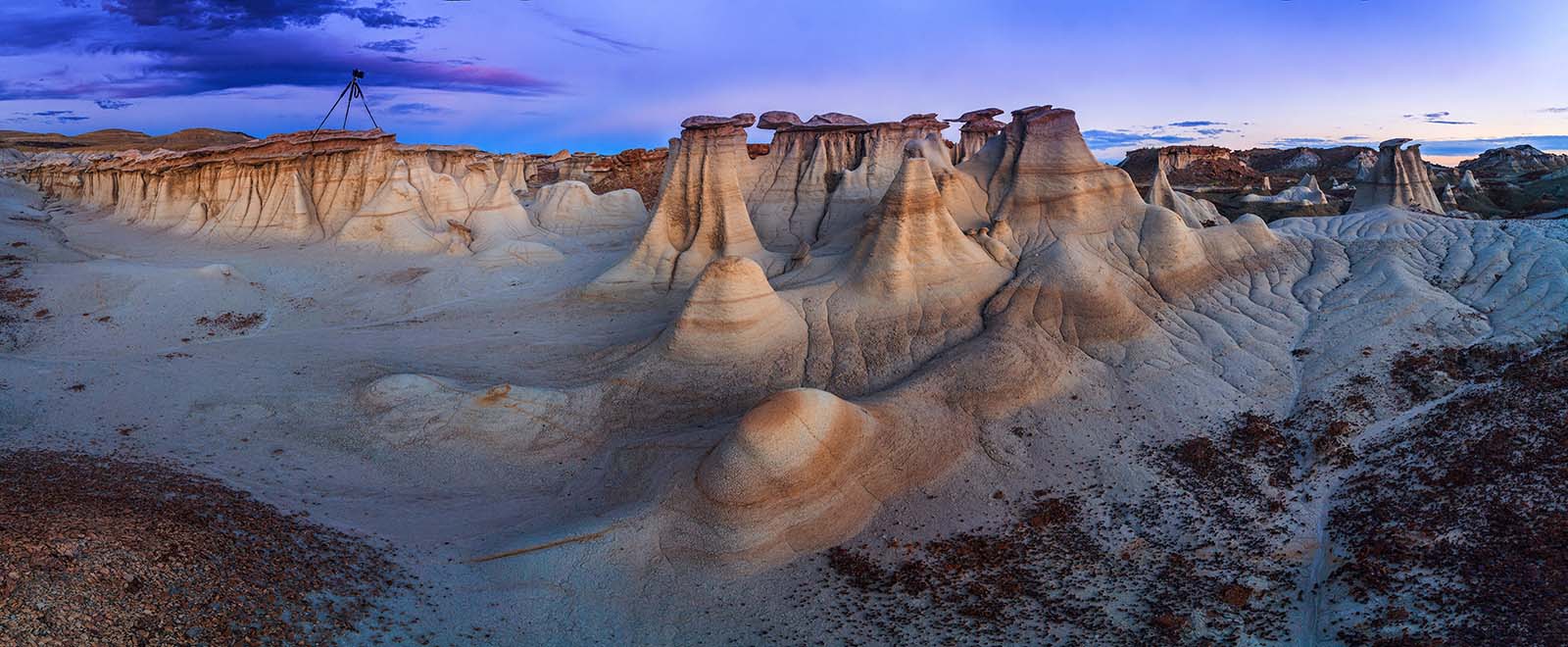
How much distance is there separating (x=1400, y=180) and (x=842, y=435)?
1062 inches

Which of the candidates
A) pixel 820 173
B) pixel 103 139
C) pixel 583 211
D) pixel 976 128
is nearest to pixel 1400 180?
pixel 976 128

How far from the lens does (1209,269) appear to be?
17234 millimetres

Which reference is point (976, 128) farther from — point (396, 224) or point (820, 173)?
point (396, 224)

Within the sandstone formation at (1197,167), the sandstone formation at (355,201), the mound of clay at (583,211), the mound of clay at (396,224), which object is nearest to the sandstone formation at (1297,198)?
the sandstone formation at (1197,167)

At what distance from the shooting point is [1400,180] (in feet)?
93.6

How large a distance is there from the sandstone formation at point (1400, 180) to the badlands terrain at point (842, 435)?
8.07 metres

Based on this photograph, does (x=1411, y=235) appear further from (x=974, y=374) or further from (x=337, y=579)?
(x=337, y=579)

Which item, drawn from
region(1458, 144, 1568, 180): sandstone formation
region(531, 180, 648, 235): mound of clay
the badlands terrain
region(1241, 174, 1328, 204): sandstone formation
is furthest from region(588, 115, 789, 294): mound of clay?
region(1458, 144, 1568, 180): sandstone formation

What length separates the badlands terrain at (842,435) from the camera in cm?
840

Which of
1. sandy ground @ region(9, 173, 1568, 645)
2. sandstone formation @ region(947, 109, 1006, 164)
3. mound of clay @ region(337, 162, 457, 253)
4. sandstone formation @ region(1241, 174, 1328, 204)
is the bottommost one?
sandy ground @ region(9, 173, 1568, 645)

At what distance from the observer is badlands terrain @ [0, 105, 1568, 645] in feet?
27.6

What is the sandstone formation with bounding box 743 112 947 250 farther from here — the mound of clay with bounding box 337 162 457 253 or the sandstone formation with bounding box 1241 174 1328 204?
the sandstone formation with bounding box 1241 174 1328 204

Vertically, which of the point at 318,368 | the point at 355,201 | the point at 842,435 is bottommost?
the point at 318,368

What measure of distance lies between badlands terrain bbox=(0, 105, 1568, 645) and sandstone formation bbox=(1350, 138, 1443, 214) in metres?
8.07
